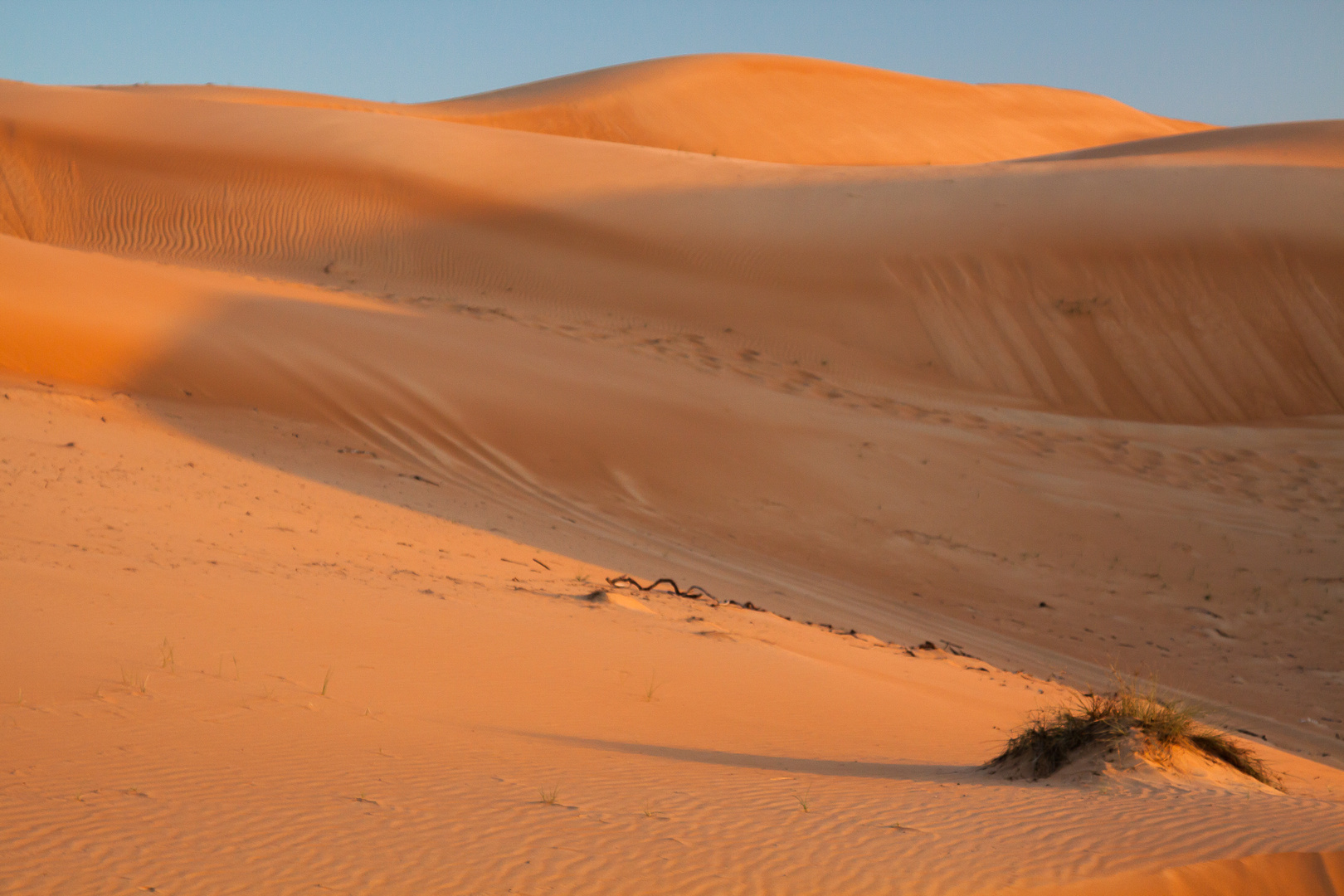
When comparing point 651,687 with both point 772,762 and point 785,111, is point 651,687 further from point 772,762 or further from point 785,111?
point 785,111

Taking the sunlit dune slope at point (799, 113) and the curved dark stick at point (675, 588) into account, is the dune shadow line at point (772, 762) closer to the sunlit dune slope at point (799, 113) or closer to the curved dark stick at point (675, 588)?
the curved dark stick at point (675, 588)

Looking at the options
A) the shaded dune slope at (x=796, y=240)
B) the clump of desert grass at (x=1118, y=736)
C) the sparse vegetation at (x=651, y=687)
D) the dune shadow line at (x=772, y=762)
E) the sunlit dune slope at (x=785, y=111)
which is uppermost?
the sunlit dune slope at (x=785, y=111)

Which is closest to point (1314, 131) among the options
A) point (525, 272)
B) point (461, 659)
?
point (525, 272)

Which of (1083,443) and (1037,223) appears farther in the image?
(1037,223)

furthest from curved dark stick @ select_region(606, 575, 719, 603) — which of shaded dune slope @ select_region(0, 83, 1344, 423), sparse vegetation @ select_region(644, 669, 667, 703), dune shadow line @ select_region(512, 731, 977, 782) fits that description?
shaded dune slope @ select_region(0, 83, 1344, 423)

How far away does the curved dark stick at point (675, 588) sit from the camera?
7539 mm

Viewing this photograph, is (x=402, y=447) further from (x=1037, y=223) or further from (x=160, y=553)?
(x=1037, y=223)

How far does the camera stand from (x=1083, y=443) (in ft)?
45.5

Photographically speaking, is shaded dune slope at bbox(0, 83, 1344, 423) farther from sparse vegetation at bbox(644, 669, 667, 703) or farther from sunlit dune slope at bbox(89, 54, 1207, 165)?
sunlit dune slope at bbox(89, 54, 1207, 165)

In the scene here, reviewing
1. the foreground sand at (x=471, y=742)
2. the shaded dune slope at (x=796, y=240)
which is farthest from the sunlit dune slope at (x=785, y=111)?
the foreground sand at (x=471, y=742)

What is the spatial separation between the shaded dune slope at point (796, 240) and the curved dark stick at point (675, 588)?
883cm

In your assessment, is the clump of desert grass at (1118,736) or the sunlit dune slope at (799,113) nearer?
the clump of desert grass at (1118,736)

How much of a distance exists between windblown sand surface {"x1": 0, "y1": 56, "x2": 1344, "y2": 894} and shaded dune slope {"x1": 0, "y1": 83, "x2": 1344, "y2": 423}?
10 centimetres

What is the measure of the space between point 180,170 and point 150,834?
21585 millimetres
